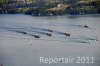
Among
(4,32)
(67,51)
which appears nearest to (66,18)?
(67,51)

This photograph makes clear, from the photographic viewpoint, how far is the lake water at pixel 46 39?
2586mm

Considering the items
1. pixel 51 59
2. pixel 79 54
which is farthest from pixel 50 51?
pixel 79 54

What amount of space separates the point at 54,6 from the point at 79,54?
525 millimetres

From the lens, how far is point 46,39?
2643 mm

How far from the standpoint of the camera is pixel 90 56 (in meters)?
2.58

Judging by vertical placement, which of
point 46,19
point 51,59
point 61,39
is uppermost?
point 46,19

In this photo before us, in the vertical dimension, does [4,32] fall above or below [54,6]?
below

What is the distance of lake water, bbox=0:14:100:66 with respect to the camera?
8.48 ft

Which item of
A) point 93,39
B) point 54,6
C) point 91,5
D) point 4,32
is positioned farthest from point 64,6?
point 4,32

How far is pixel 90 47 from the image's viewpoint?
8.49 ft

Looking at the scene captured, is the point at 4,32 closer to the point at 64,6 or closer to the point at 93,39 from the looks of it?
the point at 64,6

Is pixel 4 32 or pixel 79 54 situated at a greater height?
pixel 4 32

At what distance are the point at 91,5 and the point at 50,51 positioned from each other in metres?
0.59

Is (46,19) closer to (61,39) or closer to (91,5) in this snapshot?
(61,39)
